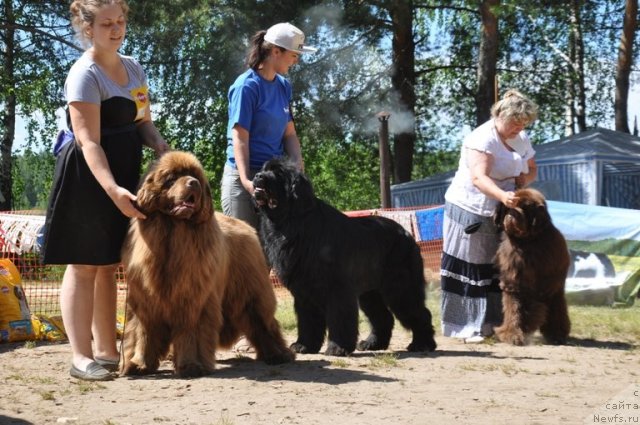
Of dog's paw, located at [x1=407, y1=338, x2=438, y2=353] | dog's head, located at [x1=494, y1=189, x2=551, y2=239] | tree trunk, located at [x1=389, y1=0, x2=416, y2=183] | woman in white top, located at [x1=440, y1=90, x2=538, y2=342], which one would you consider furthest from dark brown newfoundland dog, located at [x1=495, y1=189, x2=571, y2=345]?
tree trunk, located at [x1=389, y1=0, x2=416, y2=183]

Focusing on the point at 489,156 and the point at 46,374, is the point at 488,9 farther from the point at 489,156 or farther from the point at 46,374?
the point at 46,374

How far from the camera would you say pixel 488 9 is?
16359mm

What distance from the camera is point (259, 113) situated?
5.49 metres

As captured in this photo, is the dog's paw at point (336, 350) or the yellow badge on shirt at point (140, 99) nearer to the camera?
the yellow badge on shirt at point (140, 99)

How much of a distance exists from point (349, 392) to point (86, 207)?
1680 mm

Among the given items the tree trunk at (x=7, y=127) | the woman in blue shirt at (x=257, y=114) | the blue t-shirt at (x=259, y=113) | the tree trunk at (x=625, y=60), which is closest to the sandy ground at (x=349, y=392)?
the woman in blue shirt at (x=257, y=114)

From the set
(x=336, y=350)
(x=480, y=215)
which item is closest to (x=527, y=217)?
(x=480, y=215)

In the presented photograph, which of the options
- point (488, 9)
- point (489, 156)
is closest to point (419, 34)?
point (488, 9)

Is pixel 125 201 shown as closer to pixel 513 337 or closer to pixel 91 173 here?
pixel 91 173

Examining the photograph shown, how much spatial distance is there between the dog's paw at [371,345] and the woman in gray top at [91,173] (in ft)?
6.21

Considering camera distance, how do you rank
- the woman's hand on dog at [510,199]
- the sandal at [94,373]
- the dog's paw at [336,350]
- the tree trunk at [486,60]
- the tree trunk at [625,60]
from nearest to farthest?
the sandal at [94,373] < the dog's paw at [336,350] < the woman's hand on dog at [510,199] < the tree trunk at [486,60] < the tree trunk at [625,60]

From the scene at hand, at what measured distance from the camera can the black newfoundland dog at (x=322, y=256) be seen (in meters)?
5.32

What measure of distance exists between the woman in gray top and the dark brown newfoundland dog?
266 centimetres

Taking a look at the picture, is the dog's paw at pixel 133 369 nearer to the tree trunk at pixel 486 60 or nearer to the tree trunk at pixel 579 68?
the tree trunk at pixel 486 60
